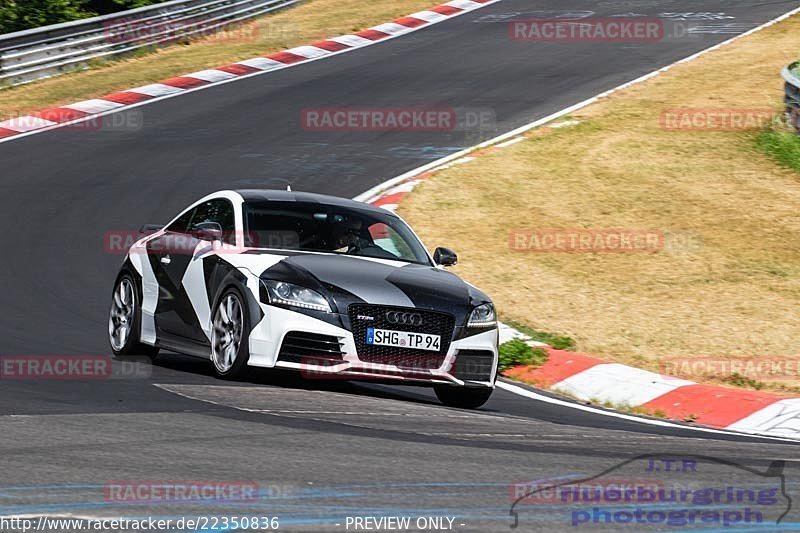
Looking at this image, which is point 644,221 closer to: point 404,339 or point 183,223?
point 183,223

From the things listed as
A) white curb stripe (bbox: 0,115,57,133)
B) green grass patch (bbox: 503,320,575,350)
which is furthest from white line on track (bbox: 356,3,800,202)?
white curb stripe (bbox: 0,115,57,133)

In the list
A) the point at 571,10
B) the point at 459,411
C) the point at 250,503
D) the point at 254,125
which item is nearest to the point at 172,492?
the point at 250,503

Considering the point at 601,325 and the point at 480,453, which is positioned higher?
the point at 480,453

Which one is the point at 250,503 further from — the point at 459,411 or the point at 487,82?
the point at 487,82

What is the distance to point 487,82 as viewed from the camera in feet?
81.6

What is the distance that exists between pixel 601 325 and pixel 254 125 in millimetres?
10365

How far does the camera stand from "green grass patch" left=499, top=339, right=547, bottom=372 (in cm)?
1143

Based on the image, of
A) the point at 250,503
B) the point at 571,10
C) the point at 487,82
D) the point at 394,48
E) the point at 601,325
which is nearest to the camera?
the point at 250,503

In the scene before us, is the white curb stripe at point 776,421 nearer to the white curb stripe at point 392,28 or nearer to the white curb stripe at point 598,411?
the white curb stripe at point 598,411

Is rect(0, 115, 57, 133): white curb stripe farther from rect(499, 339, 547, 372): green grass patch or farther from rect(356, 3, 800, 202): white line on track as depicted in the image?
rect(499, 339, 547, 372): green grass patch

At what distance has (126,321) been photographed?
1069cm

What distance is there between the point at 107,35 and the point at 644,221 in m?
13.9

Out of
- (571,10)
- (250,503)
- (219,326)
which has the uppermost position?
(250,503)

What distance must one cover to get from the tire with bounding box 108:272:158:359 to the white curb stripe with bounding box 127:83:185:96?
530 inches
